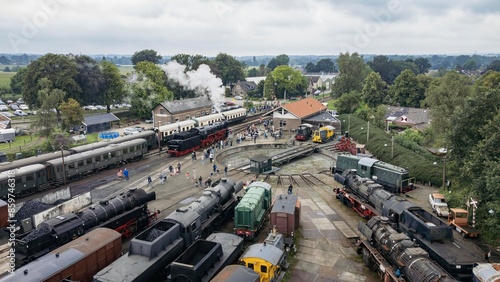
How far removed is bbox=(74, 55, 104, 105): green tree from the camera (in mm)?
67375

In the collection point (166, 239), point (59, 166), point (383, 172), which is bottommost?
point (383, 172)

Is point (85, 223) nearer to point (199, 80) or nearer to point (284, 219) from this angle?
point (284, 219)

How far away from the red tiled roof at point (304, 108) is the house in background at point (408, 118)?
44.3 ft

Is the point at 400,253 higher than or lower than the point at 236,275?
lower

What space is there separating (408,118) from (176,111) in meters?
45.1

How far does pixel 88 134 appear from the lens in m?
61.8

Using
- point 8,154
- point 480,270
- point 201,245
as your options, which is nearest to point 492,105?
point 480,270

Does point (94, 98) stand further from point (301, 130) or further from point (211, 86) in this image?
point (301, 130)

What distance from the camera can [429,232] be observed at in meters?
19.7

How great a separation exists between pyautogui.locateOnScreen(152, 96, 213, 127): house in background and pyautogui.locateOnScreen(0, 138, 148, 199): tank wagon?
17.5 metres

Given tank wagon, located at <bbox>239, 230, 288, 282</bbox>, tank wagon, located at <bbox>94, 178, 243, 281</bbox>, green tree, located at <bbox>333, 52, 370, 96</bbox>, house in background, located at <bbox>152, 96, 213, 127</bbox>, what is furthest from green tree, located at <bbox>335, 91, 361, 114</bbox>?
tank wagon, located at <bbox>239, 230, 288, 282</bbox>

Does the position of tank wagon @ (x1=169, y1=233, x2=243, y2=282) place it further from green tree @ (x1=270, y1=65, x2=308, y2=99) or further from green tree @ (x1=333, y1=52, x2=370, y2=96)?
green tree @ (x1=270, y1=65, x2=308, y2=99)

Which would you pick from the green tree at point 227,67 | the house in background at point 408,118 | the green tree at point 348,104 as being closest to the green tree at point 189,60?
the green tree at point 227,67

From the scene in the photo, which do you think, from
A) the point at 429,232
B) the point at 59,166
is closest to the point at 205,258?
the point at 429,232
